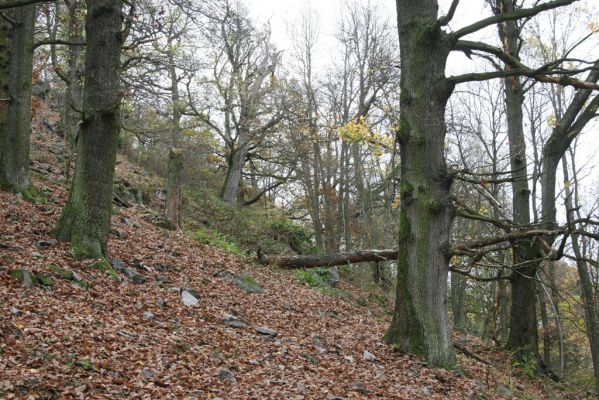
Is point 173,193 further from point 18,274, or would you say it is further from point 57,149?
point 18,274

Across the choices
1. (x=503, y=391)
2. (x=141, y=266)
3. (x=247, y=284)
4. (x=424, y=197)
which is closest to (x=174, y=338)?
(x=141, y=266)

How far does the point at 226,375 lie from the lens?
5.20m

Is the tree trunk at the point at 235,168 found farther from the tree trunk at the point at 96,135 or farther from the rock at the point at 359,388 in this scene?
the rock at the point at 359,388

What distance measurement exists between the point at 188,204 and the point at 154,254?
25.0 feet

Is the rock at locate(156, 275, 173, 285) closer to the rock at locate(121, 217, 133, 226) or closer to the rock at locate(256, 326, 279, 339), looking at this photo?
the rock at locate(256, 326, 279, 339)

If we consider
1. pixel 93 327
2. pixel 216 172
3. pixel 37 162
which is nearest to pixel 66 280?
pixel 93 327

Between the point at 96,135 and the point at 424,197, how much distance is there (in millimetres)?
5277

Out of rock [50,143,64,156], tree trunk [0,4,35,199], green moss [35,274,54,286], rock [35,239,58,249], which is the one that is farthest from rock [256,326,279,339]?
rock [50,143,64,156]

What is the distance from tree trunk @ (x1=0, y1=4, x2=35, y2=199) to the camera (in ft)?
32.6

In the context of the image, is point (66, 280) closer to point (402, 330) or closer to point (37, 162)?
point (402, 330)

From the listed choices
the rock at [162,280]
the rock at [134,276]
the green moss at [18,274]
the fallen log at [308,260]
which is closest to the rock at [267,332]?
the rock at [162,280]

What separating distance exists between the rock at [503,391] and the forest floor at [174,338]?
69 mm

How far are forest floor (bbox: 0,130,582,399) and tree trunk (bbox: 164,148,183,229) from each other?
2431 mm

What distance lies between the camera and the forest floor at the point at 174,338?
452 cm
